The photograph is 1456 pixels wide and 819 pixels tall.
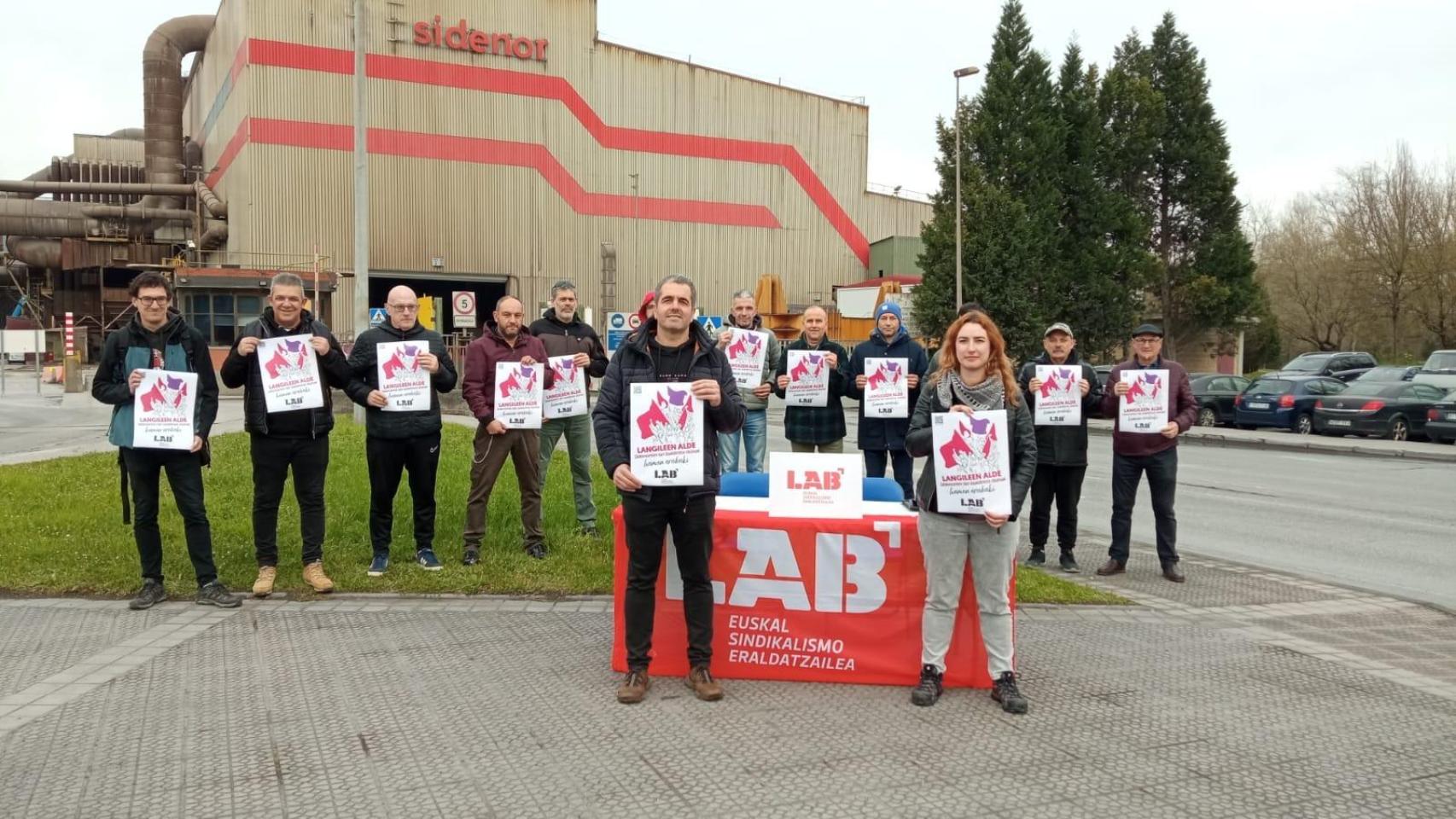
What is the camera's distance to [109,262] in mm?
47688

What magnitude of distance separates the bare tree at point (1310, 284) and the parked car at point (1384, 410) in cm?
3147

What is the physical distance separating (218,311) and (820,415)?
113 ft

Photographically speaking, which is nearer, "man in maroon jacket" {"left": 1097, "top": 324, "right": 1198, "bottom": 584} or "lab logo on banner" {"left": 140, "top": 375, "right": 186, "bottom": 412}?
"lab logo on banner" {"left": 140, "top": 375, "right": 186, "bottom": 412}

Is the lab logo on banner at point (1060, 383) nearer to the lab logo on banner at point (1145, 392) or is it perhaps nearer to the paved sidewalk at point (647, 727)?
the lab logo on banner at point (1145, 392)

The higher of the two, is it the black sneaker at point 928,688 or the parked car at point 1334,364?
the parked car at point 1334,364

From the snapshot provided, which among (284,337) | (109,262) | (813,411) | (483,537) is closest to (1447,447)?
(813,411)

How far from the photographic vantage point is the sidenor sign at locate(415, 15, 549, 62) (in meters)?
40.4

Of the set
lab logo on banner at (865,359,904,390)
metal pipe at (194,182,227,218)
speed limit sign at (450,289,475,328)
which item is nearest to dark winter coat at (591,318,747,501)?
lab logo on banner at (865,359,904,390)

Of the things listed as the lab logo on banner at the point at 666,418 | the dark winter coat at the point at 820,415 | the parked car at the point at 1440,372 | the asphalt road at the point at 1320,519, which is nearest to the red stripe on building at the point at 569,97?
the parked car at the point at 1440,372

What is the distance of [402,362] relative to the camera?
24.5 feet

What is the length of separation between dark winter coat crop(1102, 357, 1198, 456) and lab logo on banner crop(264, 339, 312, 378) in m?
6.09

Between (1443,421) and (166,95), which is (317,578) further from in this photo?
(166,95)

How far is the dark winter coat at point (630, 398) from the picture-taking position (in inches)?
203

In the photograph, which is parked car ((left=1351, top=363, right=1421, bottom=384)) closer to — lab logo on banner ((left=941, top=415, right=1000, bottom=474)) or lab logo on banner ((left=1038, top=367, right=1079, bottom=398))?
lab logo on banner ((left=1038, top=367, right=1079, bottom=398))
